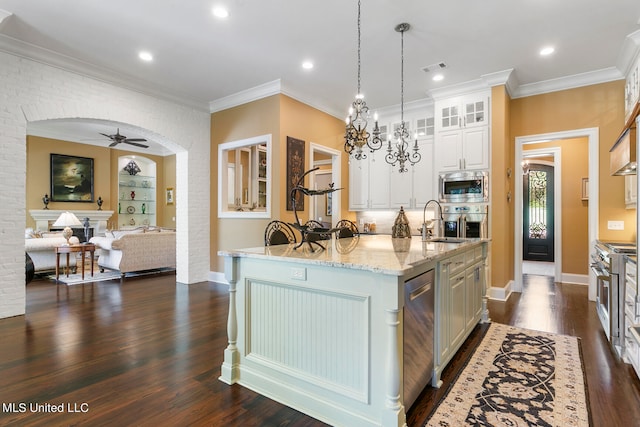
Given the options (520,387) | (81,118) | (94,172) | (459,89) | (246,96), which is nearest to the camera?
(520,387)

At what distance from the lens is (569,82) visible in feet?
15.6

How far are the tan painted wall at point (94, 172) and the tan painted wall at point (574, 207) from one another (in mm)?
9974

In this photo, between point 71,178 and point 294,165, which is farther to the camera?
point 71,178

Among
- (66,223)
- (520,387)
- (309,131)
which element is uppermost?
(309,131)

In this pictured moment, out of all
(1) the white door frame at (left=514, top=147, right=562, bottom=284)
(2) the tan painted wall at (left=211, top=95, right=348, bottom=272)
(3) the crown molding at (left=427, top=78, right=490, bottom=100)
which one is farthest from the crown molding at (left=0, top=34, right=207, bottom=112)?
(1) the white door frame at (left=514, top=147, right=562, bottom=284)

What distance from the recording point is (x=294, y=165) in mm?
5262

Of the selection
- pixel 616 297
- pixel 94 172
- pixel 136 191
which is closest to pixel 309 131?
pixel 616 297

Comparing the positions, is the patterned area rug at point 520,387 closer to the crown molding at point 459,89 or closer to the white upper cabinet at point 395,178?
the white upper cabinet at point 395,178

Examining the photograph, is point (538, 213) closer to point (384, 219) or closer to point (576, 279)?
point (576, 279)

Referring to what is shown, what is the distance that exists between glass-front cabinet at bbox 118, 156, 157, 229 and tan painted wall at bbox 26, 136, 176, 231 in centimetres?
22

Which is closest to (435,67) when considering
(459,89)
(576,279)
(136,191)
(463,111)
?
(459,89)

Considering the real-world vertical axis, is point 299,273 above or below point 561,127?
below

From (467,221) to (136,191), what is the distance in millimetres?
9459

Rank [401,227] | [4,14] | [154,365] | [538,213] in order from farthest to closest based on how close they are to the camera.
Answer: [538,213]
[401,227]
[4,14]
[154,365]
